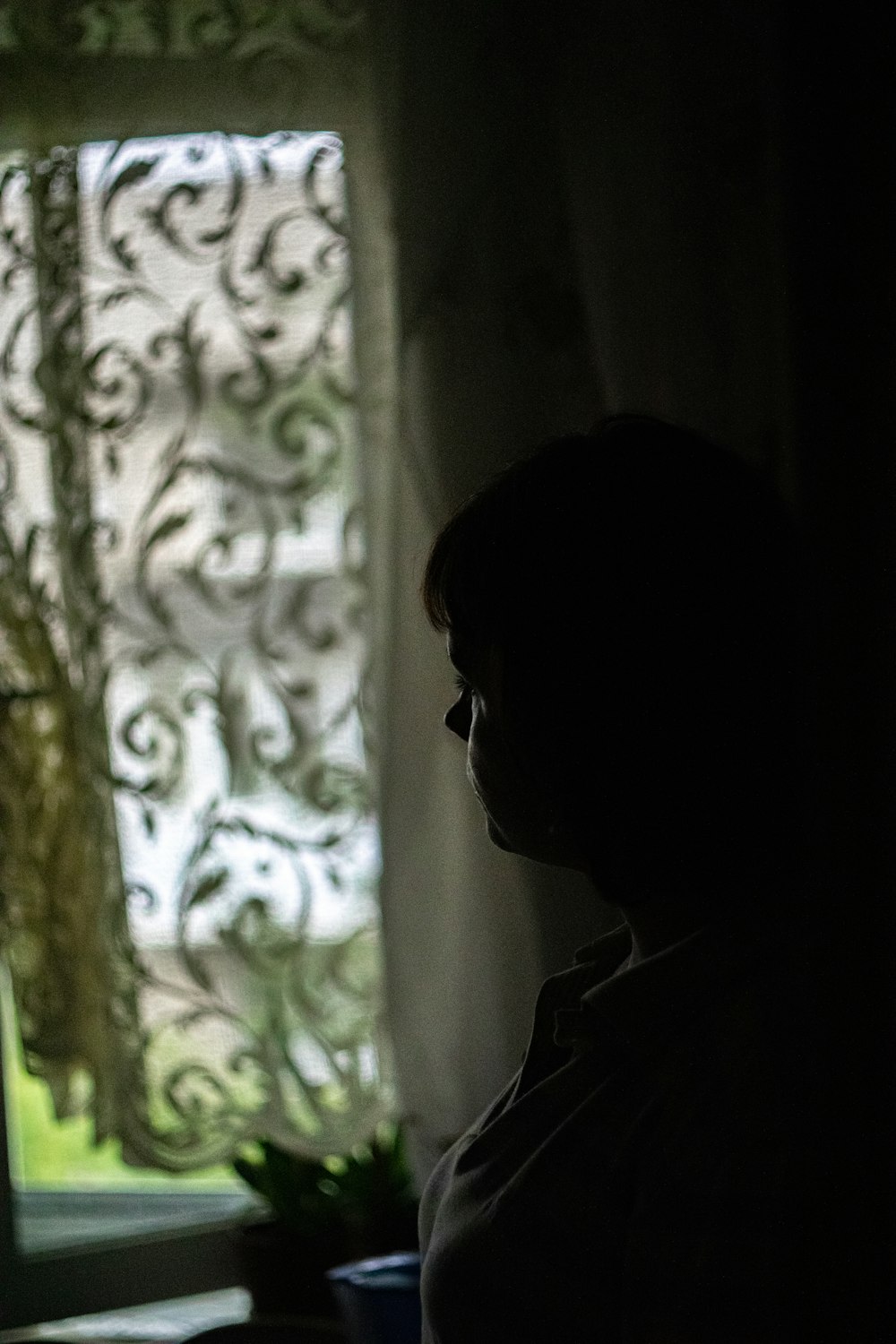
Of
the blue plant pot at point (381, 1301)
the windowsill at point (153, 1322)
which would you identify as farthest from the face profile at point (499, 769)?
the windowsill at point (153, 1322)

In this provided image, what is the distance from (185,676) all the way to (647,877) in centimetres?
59

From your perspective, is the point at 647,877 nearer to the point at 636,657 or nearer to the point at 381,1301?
the point at 636,657

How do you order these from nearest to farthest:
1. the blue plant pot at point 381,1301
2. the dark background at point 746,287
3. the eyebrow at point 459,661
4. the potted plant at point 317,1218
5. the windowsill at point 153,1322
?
the dark background at point 746,287, the eyebrow at point 459,661, the blue plant pot at point 381,1301, the potted plant at point 317,1218, the windowsill at point 153,1322

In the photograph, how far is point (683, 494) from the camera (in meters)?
0.37

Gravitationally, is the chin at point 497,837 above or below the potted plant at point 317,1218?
above

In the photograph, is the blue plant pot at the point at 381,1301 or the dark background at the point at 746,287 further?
the blue plant pot at the point at 381,1301

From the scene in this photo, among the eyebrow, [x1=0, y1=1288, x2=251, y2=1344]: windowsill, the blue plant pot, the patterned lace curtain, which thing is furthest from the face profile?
[x1=0, y1=1288, x2=251, y2=1344]: windowsill

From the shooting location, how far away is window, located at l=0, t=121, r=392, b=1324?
87 cm

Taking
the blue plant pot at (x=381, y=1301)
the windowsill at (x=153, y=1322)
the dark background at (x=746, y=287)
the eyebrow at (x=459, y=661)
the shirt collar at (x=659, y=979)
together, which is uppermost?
the dark background at (x=746, y=287)

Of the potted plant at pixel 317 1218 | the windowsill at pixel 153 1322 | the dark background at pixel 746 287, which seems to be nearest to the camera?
the dark background at pixel 746 287

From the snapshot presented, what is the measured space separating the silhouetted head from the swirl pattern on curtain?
468 mm

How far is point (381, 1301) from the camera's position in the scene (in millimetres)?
578

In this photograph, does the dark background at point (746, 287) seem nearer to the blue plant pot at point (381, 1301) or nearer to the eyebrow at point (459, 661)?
the eyebrow at point (459, 661)

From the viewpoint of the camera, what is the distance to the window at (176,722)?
871 mm
